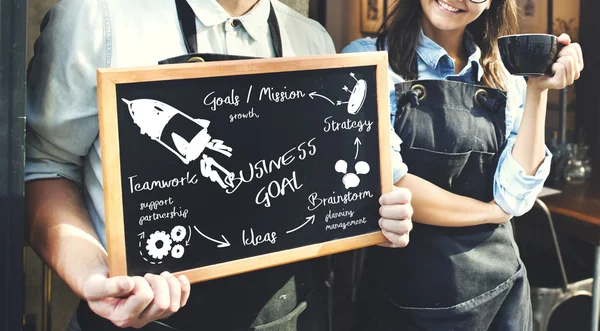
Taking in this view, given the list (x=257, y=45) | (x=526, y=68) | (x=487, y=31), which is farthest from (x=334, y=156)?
(x=487, y=31)

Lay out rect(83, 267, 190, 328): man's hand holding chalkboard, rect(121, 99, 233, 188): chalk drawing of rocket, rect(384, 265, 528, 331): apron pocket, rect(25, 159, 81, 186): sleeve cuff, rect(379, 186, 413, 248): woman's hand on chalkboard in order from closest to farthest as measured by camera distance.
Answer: rect(83, 267, 190, 328): man's hand holding chalkboard
rect(121, 99, 233, 188): chalk drawing of rocket
rect(25, 159, 81, 186): sleeve cuff
rect(379, 186, 413, 248): woman's hand on chalkboard
rect(384, 265, 528, 331): apron pocket

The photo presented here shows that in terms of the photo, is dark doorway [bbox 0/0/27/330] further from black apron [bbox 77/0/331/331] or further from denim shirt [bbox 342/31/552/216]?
denim shirt [bbox 342/31/552/216]

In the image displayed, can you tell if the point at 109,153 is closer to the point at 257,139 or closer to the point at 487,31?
the point at 257,139

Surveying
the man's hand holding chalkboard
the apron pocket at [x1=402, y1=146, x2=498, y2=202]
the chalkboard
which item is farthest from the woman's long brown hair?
the man's hand holding chalkboard

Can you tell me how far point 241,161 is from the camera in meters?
1.18

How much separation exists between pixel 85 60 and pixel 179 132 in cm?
26

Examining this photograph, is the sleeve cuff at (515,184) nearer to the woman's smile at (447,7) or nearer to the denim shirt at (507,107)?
the denim shirt at (507,107)

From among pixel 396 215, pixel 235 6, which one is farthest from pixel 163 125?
pixel 396 215

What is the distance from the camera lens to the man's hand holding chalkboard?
3.16ft

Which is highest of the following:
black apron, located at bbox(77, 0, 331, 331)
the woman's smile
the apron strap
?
the woman's smile

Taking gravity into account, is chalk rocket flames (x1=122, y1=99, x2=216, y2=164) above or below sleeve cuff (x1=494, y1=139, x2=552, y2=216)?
above

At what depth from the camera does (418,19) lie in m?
1.76

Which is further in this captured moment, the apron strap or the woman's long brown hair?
the woman's long brown hair

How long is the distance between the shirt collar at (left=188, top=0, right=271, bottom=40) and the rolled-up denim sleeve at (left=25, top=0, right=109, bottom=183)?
215 mm
